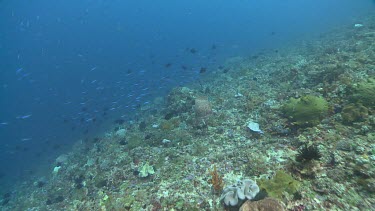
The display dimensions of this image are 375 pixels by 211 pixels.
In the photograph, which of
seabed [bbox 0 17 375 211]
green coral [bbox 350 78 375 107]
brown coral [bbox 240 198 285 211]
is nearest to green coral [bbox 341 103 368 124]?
seabed [bbox 0 17 375 211]

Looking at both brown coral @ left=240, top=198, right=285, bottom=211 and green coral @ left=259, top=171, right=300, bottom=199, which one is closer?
brown coral @ left=240, top=198, right=285, bottom=211

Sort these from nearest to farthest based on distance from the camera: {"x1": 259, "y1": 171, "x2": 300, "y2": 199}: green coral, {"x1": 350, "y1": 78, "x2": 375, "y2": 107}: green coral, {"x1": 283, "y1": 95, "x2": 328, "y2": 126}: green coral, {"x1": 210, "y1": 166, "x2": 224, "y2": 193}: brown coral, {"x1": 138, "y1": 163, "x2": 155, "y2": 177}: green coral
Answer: {"x1": 259, "y1": 171, "x2": 300, "y2": 199}: green coral → {"x1": 210, "y1": 166, "x2": 224, "y2": 193}: brown coral → {"x1": 350, "y1": 78, "x2": 375, "y2": 107}: green coral → {"x1": 283, "y1": 95, "x2": 328, "y2": 126}: green coral → {"x1": 138, "y1": 163, "x2": 155, "y2": 177}: green coral

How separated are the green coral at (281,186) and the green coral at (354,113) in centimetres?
409

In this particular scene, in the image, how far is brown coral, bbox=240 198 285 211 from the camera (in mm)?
5209

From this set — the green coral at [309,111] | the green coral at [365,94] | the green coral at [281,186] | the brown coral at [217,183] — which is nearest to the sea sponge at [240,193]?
the green coral at [281,186]

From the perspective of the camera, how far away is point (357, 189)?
5477mm

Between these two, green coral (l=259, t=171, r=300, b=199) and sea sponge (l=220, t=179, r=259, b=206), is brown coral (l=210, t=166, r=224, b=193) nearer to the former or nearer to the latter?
sea sponge (l=220, t=179, r=259, b=206)

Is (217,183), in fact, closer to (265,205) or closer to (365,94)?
(265,205)

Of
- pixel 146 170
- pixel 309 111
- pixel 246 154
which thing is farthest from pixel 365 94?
pixel 146 170

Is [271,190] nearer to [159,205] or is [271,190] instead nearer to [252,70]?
[159,205]

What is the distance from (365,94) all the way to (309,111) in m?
2.06

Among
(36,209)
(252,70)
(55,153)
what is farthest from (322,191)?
(55,153)

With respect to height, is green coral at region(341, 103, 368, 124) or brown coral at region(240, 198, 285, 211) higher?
brown coral at region(240, 198, 285, 211)

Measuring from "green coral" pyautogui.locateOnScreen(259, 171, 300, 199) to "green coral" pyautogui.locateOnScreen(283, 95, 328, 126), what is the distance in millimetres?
4004
